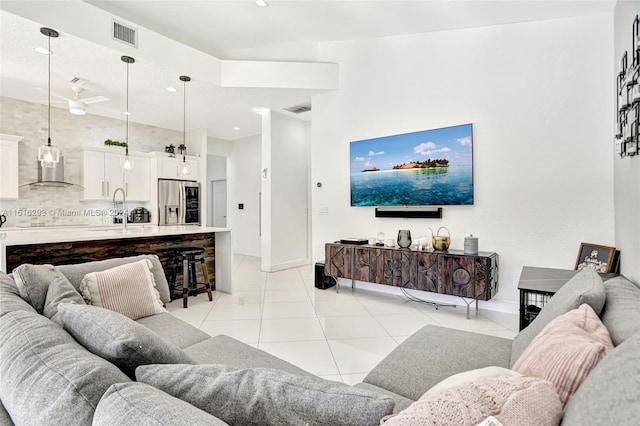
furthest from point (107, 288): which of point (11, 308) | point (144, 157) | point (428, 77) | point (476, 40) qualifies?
point (144, 157)

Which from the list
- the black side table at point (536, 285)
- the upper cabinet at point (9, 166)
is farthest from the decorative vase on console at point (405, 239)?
the upper cabinet at point (9, 166)

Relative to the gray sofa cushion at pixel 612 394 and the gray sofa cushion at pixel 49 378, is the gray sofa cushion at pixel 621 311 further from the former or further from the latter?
the gray sofa cushion at pixel 49 378

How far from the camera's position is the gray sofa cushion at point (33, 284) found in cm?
155

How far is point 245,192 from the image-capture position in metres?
8.07

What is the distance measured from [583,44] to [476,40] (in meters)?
1.03

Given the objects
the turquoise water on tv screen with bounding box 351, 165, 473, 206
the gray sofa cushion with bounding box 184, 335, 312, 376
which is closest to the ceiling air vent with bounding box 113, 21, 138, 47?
the turquoise water on tv screen with bounding box 351, 165, 473, 206

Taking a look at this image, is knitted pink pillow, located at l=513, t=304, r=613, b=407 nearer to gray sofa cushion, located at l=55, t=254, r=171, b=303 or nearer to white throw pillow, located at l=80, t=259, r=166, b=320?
white throw pillow, located at l=80, t=259, r=166, b=320

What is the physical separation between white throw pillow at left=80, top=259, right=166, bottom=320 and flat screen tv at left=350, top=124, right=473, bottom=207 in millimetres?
3028

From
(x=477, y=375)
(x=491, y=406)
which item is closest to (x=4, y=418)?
(x=491, y=406)

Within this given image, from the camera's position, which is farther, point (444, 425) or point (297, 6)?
point (297, 6)

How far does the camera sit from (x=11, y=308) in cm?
118

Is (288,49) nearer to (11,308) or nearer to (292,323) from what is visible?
(292,323)

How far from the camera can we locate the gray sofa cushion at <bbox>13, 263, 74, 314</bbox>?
1.55 metres

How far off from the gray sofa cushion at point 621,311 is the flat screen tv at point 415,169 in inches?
93.0
